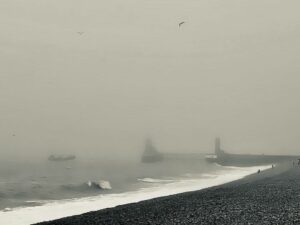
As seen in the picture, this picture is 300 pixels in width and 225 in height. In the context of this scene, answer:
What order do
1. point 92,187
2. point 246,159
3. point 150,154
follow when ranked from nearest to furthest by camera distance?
point 92,187 → point 246,159 → point 150,154

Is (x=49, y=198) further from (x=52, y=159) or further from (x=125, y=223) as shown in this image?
(x=52, y=159)

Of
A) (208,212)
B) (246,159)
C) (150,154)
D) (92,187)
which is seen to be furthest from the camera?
(150,154)

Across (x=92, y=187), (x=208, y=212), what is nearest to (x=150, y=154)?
(x=92, y=187)

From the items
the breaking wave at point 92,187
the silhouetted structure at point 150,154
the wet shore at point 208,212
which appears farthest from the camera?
the silhouetted structure at point 150,154

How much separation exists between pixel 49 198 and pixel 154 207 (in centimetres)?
2079

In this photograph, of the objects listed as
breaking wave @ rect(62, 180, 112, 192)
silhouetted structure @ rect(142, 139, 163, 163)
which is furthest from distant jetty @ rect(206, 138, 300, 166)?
breaking wave @ rect(62, 180, 112, 192)

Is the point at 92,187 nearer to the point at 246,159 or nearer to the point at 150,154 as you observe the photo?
the point at 150,154

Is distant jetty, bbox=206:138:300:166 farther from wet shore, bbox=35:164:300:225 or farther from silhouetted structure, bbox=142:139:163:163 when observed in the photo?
wet shore, bbox=35:164:300:225

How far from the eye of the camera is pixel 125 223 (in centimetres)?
2269

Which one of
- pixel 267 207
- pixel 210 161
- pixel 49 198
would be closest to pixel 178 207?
pixel 267 207

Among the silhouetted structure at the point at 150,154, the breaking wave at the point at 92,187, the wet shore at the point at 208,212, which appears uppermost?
the silhouetted structure at the point at 150,154

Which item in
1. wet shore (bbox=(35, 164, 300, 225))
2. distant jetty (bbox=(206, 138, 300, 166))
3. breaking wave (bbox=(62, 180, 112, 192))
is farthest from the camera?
distant jetty (bbox=(206, 138, 300, 166))

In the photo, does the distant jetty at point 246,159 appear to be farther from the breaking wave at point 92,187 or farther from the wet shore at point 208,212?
the wet shore at point 208,212

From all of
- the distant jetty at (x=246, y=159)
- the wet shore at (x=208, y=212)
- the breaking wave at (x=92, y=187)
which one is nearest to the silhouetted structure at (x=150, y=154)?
the distant jetty at (x=246, y=159)
